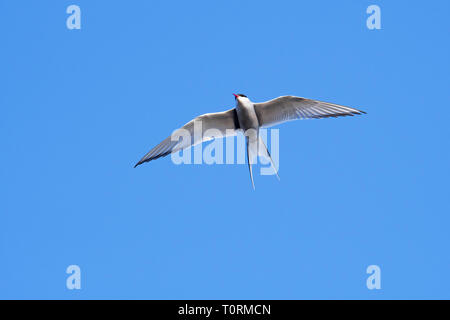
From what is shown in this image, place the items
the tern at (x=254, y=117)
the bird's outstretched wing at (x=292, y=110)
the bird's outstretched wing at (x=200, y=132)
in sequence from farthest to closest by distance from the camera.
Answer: the bird's outstretched wing at (x=200, y=132)
the tern at (x=254, y=117)
the bird's outstretched wing at (x=292, y=110)

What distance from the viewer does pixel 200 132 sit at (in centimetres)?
1065

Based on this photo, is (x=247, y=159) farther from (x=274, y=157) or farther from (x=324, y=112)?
(x=324, y=112)

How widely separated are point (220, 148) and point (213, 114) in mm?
772

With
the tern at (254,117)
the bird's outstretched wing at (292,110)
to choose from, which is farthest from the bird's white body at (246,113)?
the bird's outstretched wing at (292,110)

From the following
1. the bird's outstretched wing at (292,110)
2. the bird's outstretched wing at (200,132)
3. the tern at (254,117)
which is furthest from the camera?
the bird's outstretched wing at (200,132)

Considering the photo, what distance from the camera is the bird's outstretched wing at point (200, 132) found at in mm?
10414

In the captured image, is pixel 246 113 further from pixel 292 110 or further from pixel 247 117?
pixel 292 110

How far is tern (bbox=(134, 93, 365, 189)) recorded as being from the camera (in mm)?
10094

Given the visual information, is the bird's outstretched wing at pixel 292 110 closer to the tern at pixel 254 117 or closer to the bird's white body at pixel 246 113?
the tern at pixel 254 117

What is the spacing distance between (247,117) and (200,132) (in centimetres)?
114
